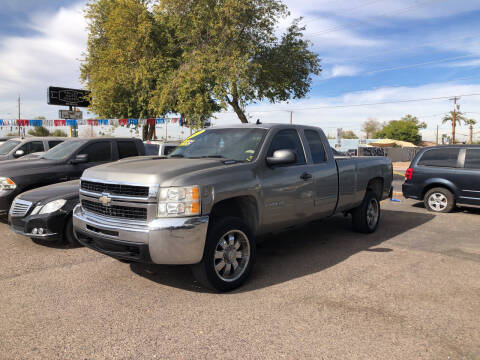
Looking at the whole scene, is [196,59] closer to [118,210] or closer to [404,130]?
[118,210]

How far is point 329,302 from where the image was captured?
396 cm

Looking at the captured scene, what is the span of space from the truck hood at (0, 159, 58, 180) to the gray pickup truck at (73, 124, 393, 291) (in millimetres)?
3110

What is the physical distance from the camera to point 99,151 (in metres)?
8.05

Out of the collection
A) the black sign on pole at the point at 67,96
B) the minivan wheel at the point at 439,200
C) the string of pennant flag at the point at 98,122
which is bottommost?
the minivan wheel at the point at 439,200

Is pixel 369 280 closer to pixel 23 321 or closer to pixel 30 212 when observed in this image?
pixel 23 321

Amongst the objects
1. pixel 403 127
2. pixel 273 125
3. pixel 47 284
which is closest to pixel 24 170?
pixel 47 284

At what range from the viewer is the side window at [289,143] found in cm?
508

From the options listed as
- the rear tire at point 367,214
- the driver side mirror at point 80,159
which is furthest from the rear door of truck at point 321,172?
the driver side mirror at point 80,159

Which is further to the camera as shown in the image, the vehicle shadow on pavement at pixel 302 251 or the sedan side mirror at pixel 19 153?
the sedan side mirror at pixel 19 153

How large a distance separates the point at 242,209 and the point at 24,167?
16.0 feet

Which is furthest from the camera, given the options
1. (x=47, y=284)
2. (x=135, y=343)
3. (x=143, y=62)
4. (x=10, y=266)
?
(x=143, y=62)

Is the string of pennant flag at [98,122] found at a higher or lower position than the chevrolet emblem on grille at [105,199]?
higher

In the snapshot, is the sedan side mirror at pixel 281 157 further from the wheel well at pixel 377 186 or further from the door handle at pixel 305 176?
the wheel well at pixel 377 186

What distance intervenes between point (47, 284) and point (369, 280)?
3.79 m
